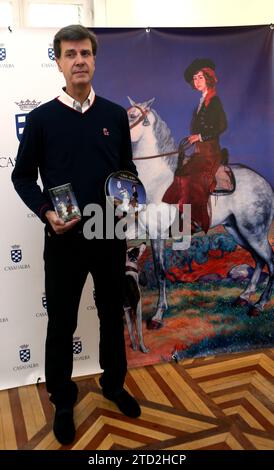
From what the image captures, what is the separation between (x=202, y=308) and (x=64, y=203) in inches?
44.7

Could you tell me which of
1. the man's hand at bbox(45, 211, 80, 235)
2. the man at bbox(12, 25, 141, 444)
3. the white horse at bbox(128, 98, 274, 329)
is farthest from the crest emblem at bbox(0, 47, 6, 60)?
the man's hand at bbox(45, 211, 80, 235)

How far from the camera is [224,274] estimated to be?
2.42 metres

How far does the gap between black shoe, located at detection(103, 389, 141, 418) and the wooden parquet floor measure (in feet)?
0.09

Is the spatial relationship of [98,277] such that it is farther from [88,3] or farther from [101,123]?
[88,3]

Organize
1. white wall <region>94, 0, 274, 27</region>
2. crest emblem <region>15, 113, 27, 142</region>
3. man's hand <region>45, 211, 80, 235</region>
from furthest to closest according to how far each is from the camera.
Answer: white wall <region>94, 0, 274, 27</region> → crest emblem <region>15, 113, 27, 142</region> → man's hand <region>45, 211, 80, 235</region>

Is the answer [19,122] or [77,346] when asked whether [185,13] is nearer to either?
[19,122]

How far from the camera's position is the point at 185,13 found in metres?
3.16

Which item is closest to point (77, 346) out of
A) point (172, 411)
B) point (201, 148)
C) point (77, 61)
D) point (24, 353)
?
point (24, 353)

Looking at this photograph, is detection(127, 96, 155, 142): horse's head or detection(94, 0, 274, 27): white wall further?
detection(94, 0, 274, 27): white wall

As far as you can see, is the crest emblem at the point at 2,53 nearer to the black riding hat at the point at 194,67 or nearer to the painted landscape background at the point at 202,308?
the black riding hat at the point at 194,67

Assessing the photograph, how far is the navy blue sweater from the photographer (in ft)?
5.39

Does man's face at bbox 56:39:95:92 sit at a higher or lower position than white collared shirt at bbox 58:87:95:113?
higher

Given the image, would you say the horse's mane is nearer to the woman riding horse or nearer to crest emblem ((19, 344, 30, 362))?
the woman riding horse

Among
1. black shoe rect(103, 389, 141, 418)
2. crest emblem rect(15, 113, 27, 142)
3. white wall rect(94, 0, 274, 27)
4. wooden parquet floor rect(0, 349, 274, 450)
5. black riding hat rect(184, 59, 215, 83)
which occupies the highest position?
white wall rect(94, 0, 274, 27)
